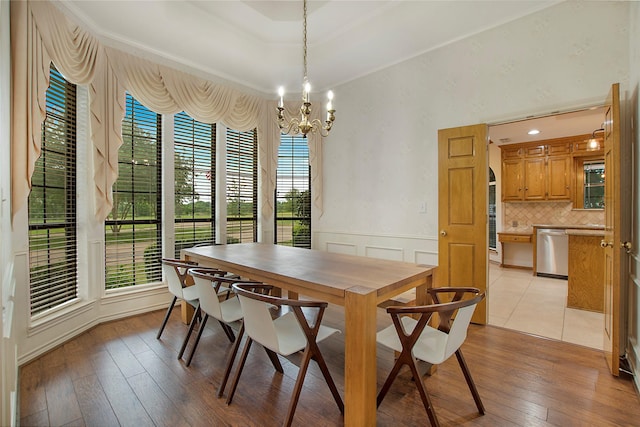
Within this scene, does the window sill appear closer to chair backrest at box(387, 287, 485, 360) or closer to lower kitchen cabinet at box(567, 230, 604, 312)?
chair backrest at box(387, 287, 485, 360)

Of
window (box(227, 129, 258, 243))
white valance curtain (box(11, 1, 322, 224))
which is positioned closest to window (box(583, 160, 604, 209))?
white valance curtain (box(11, 1, 322, 224))

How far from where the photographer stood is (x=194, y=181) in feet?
13.2

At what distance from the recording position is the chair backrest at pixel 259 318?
5.41 ft

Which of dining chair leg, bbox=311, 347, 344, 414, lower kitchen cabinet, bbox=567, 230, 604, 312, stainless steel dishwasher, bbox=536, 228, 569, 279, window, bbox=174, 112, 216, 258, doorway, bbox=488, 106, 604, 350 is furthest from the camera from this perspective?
stainless steel dishwasher, bbox=536, 228, 569, 279

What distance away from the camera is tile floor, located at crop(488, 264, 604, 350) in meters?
2.98

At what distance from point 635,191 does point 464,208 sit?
1.29m

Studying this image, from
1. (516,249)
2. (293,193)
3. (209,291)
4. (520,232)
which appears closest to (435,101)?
(293,193)

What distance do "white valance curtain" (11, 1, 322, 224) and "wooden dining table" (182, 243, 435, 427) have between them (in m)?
1.45

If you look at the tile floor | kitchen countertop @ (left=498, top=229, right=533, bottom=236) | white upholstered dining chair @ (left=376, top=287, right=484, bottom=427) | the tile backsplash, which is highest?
the tile backsplash

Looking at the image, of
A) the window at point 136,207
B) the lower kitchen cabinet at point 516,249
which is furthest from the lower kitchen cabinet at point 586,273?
the window at point 136,207

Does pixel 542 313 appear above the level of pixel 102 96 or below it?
below

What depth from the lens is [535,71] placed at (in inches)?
114

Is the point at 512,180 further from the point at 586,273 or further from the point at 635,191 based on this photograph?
the point at 635,191

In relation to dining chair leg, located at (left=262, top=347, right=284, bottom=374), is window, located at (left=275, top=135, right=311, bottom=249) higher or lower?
higher
